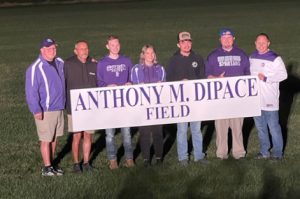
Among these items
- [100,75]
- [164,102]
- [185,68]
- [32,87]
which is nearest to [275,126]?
[185,68]

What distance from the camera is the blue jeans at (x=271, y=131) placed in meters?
9.27

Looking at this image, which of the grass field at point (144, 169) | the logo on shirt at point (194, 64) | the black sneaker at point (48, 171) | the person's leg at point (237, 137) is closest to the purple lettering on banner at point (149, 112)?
the grass field at point (144, 169)

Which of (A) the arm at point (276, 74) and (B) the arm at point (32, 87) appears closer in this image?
(B) the arm at point (32, 87)

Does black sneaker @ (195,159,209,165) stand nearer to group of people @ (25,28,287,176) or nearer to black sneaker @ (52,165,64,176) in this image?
group of people @ (25,28,287,176)

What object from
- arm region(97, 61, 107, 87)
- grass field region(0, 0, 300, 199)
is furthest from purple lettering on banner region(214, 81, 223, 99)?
arm region(97, 61, 107, 87)

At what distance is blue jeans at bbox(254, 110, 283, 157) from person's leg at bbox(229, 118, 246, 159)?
11.7 inches

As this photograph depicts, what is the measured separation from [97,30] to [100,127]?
28.1 m

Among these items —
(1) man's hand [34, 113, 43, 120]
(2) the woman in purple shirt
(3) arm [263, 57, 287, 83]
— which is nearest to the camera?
(1) man's hand [34, 113, 43, 120]

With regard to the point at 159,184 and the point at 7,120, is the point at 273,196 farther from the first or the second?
the point at 7,120

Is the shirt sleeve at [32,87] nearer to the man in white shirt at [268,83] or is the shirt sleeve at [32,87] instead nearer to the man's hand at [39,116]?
the man's hand at [39,116]

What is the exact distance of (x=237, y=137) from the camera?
939cm

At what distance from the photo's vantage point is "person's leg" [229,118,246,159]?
940 centimetres

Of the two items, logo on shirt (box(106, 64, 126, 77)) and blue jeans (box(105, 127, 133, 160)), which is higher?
logo on shirt (box(106, 64, 126, 77))

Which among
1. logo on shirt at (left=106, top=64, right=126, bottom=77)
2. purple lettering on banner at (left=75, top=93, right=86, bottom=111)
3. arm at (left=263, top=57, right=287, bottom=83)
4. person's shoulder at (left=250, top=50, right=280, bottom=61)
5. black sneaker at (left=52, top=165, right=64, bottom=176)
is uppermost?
person's shoulder at (left=250, top=50, right=280, bottom=61)
